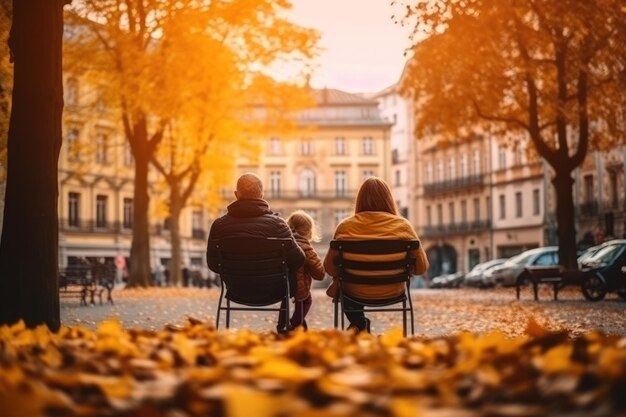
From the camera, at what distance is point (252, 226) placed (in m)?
9.37

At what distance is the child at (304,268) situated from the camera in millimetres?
9812

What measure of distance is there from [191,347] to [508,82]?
1146 inches

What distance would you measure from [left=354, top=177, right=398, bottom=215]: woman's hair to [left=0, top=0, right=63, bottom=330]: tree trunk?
2689mm

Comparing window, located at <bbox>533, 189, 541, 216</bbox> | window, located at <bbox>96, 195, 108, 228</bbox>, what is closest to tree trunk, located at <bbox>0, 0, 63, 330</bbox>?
window, located at <bbox>96, 195, 108, 228</bbox>

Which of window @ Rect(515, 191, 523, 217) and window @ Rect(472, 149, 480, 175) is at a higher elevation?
window @ Rect(472, 149, 480, 175)

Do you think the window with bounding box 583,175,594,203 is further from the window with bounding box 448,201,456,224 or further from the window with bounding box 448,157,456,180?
the window with bounding box 448,201,456,224

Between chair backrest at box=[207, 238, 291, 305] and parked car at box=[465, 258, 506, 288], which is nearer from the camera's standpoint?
chair backrest at box=[207, 238, 291, 305]

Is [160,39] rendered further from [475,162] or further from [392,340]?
[475,162]

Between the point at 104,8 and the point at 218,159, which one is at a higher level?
the point at 104,8

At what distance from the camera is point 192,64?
101 ft

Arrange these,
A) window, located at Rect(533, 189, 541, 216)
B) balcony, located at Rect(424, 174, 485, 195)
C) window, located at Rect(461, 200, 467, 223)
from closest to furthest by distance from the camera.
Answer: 1. window, located at Rect(533, 189, 541, 216)
2. balcony, located at Rect(424, 174, 485, 195)
3. window, located at Rect(461, 200, 467, 223)

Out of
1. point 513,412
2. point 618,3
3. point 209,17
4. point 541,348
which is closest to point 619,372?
point 513,412

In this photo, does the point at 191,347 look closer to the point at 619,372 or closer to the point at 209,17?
the point at 619,372

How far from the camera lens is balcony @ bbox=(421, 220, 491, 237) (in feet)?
277
